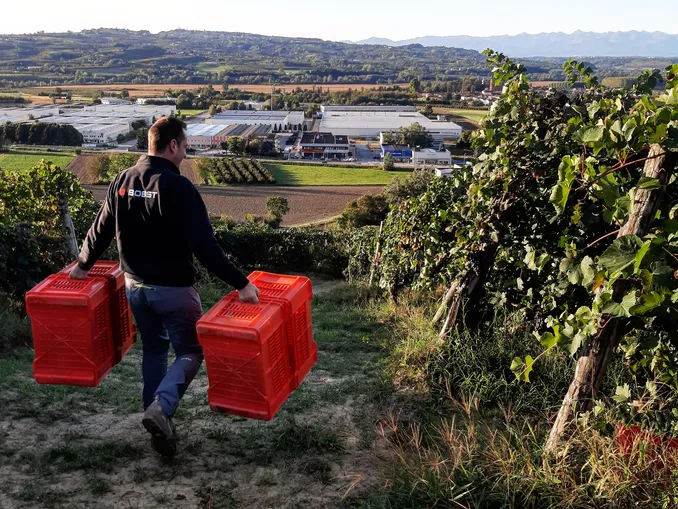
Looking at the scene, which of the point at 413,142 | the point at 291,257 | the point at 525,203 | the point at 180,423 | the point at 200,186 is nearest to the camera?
the point at 180,423

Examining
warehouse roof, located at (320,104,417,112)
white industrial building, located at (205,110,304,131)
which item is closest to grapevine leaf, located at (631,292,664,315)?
white industrial building, located at (205,110,304,131)

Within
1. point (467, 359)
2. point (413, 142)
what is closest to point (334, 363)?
point (467, 359)

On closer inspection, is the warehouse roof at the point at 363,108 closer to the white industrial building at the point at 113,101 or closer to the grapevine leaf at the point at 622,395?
the white industrial building at the point at 113,101

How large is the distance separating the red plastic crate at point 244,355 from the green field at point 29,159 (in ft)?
140

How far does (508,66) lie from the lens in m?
4.65

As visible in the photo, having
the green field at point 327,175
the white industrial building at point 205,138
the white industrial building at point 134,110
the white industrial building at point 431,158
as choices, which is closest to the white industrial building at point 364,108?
the white industrial building at point 134,110

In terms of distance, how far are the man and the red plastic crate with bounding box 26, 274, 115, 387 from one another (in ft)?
0.89

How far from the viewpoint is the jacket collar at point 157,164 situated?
3.06 m

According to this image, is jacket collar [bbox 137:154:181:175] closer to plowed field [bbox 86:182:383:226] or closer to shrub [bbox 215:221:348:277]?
shrub [bbox 215:221:348:277]

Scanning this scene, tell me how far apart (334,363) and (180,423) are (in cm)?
165

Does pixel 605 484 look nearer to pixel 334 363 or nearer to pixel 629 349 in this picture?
pixel 629 349

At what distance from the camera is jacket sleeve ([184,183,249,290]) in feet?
9.74

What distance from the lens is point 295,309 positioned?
10.5ft

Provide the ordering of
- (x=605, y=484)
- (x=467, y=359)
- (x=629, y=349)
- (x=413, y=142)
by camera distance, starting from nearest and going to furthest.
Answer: (x=605, y=484), (x=629, y=349), (x=467, y=359), (x=413, y=142)
